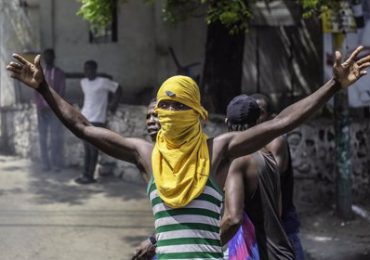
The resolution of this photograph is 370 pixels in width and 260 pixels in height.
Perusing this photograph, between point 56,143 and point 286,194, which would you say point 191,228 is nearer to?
point 286,194

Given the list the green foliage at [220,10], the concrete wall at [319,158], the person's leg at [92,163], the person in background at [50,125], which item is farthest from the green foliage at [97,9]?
the person in background at [50,125]

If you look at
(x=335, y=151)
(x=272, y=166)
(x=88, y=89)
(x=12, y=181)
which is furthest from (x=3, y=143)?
(x=272, y=166)

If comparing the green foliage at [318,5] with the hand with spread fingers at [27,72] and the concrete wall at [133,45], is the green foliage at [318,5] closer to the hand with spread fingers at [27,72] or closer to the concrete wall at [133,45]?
the hand with spread fingers at [27,72]

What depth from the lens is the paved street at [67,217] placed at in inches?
256

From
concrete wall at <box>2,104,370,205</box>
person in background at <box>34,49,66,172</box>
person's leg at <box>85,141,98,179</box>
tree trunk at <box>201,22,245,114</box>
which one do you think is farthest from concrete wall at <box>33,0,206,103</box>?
concrete wall at <box>2,104,370,205</box>

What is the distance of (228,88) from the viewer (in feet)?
30.4

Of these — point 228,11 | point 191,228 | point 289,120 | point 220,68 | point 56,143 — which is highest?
point 228,11

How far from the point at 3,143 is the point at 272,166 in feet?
27.3

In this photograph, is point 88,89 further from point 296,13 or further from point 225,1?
point 296,13

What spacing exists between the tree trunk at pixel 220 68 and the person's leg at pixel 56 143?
7.16 ft

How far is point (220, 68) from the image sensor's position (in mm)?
9195

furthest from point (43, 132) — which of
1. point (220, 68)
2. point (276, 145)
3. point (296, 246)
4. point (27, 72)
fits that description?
point (27, 72)

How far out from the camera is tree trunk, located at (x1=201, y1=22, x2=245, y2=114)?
9.09m

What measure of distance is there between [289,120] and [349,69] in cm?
33
